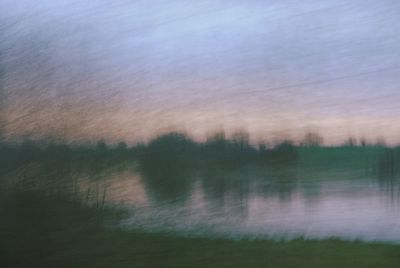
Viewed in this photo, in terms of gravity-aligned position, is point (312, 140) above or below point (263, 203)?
above

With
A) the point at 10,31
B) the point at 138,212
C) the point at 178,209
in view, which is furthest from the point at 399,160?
the point at 10,31

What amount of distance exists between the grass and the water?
0.07 meters

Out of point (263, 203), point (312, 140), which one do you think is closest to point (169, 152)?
point (263, 203)

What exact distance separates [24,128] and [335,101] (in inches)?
90.3

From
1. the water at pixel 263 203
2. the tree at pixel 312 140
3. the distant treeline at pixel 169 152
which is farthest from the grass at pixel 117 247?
the tree at pixel 312 140

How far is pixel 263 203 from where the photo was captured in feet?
12.2

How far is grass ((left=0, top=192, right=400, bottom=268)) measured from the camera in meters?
3.58

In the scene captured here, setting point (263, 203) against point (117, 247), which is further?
point (117, 247)

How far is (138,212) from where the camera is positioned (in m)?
3.96

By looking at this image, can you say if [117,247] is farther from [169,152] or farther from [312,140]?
[312,140]

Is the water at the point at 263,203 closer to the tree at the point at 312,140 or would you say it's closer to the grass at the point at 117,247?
the grass at the point at 117,247

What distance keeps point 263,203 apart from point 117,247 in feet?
3.56

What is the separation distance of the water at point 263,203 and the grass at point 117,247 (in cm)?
7

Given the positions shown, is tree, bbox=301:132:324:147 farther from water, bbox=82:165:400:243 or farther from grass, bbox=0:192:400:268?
grass, bbox=0:192:400:268
